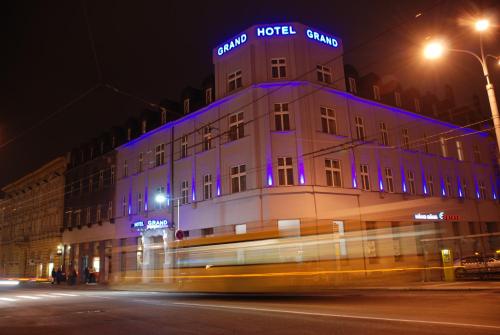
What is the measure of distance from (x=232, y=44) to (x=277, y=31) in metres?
3.34

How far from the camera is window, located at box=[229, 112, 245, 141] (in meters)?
28.0

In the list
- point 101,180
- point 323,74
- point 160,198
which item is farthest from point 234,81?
point 101,180

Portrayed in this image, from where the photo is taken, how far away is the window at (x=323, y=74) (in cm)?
2850

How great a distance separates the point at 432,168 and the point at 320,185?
14.7m

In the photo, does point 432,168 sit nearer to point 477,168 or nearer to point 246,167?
point 477,168

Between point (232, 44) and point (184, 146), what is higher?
point (232, 44)

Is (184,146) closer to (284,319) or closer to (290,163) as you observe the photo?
(290,163)

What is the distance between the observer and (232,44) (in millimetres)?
29500

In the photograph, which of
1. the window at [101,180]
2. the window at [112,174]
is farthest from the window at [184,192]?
the window at [101,180]

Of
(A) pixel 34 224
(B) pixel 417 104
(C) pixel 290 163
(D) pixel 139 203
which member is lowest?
(D) pixel 139 203

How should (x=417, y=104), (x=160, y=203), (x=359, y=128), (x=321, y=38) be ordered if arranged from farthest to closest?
(x=417, y=104) < (x=160, y=203) < (x=359, y=128) < (x=321, y=38)

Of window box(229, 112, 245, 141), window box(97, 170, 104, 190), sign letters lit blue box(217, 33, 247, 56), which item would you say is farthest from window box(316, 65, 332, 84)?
window box(97, 170, 104, 190)

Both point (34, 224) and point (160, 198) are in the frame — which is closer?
point (160, 198)

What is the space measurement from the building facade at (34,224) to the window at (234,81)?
30.5m
